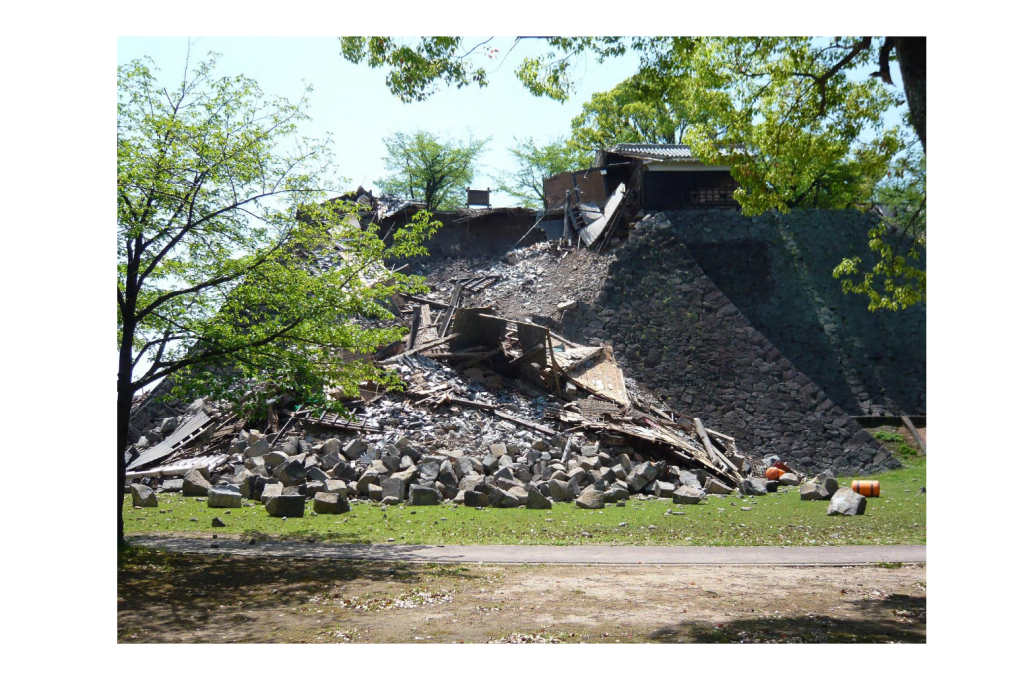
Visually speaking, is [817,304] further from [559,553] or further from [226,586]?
[226,586]

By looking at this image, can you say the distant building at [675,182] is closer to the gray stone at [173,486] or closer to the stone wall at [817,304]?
the stone wall at [817,304]

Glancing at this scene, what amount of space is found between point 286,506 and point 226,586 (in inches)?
195

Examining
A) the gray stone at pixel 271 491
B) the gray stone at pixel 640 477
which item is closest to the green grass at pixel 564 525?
the gray stone at pixel 271 491

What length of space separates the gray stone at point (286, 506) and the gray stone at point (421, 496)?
2292mm

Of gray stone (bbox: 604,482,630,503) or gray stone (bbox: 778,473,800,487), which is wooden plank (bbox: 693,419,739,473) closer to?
gray stone (bbox: 778,473,800,487)

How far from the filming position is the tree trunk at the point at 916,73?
7.43 metres

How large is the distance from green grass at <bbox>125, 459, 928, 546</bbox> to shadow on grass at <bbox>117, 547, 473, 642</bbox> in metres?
1.91

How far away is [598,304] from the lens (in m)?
28.7

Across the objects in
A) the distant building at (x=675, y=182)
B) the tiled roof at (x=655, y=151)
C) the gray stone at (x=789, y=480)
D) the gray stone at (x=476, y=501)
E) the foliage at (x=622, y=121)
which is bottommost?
the gray stone at (x=789, y=480)

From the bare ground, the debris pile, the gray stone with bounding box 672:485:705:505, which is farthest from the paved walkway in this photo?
the gray stone with bounding box 672:485:705:505

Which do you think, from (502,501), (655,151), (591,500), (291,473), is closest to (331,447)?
(291,473)

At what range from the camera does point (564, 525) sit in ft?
42.0

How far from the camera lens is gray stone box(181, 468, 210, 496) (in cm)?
1540
